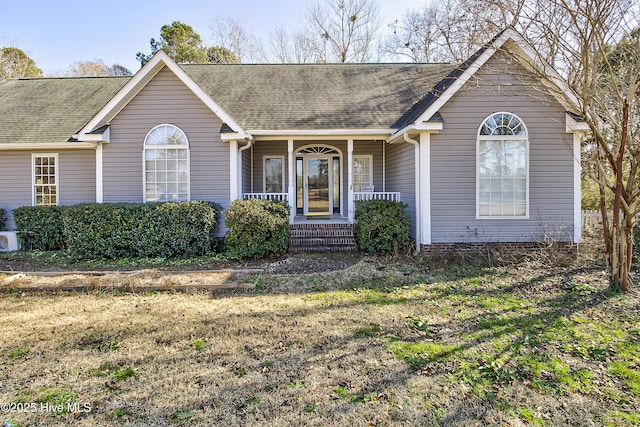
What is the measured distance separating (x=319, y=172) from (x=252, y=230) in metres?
4.81

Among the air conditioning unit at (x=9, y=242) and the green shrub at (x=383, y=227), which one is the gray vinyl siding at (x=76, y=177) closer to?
the air conditioning unit at (x=9, y=242)

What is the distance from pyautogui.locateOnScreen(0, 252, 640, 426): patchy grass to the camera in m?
3.10

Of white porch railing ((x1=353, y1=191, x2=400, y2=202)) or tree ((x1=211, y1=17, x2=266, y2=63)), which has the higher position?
tree ((x1=211, y1=17, x2=266, y2=63))

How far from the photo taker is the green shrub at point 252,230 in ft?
29.5

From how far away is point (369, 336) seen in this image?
4.63 meters

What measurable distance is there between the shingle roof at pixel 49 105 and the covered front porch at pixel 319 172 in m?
5.61

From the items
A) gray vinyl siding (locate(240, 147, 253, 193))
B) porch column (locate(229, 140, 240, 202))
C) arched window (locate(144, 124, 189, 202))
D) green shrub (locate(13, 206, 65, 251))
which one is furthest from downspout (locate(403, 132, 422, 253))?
green shrub (locate(13, 206, 65, 251))

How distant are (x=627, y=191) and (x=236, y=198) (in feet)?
27.1

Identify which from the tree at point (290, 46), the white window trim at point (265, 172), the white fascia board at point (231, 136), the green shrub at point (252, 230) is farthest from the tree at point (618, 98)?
the tree at point (290, 46)

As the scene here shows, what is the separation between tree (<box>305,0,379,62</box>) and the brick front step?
62.2ft

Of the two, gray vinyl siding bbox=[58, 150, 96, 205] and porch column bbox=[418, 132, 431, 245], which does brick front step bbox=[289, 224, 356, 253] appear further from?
gray vinyl siding bbox=[58, 150, 96, 205]

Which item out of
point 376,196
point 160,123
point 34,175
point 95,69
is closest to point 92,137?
point 160,123

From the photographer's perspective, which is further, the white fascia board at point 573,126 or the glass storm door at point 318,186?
→ the glass storm door at point 318,186

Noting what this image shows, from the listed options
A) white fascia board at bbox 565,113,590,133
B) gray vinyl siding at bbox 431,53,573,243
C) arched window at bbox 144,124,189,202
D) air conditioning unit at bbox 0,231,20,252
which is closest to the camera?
white fascia board at bbox 565,113,590,133
